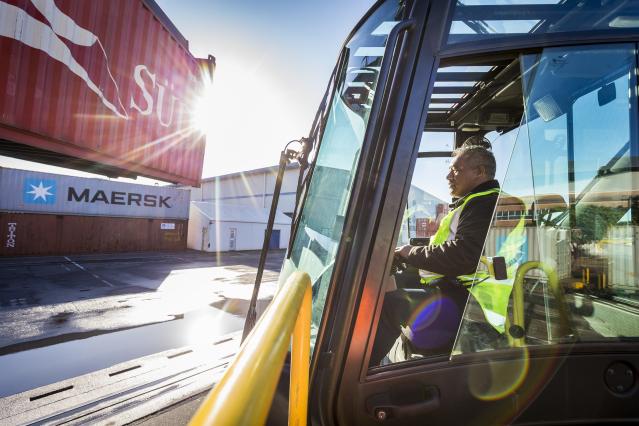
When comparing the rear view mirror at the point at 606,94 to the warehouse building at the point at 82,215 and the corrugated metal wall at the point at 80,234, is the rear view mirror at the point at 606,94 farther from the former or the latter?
the corrugated metal wall at the point at 80,234

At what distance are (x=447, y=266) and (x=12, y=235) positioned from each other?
18551 millimetres

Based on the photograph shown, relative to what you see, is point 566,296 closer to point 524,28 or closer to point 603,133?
point 603,133

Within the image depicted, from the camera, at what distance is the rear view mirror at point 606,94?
1.26 meters

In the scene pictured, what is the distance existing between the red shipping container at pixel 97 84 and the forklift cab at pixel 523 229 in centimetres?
739

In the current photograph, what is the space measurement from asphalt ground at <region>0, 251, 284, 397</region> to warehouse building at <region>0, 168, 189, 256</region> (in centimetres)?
433

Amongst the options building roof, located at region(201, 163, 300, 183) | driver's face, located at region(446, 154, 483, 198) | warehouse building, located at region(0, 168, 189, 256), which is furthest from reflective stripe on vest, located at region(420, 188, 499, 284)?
→ building roof, located at region(201, 163, 300, 183)

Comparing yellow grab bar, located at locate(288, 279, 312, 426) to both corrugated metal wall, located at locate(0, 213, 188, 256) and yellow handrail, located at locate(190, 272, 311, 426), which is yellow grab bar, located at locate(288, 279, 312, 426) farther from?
corrugated metal wall, located at locate(0, 213, 188, 256)

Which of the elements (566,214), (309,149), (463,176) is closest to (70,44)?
(309,149)

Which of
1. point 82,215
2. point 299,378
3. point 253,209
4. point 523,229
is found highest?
point 253,209

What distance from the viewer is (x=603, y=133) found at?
1247 millimetres

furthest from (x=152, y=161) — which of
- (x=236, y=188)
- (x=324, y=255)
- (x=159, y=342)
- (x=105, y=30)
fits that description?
(x=236, y=188)

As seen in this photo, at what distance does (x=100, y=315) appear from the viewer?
5.44 m

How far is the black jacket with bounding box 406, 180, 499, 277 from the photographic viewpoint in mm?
1369

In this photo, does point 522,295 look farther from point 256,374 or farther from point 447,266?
point 256,374
